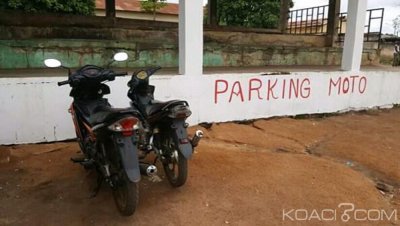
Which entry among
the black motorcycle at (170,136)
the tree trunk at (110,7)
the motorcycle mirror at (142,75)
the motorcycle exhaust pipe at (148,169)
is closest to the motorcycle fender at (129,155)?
the motorcycle exhaust pipe at (148,169)

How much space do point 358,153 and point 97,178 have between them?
357 centimetres

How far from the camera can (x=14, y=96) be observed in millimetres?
4617

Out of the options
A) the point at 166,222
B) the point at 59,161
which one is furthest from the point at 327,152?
the point at 59,161

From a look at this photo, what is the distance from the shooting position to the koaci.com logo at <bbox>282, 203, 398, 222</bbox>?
3.31 meters

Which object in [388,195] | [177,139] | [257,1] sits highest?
[257,1]

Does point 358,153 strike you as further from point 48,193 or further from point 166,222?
point 48,193

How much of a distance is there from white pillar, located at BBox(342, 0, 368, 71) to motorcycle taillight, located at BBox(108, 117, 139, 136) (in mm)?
5833

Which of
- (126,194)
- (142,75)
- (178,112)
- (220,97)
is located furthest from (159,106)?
(220,97)

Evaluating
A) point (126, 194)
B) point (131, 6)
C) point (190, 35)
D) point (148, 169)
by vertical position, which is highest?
point (131, 6)

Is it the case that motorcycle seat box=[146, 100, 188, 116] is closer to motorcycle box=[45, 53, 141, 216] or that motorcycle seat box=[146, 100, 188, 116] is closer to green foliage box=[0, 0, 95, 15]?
motorcycle box=[45, 53, 141, 216]

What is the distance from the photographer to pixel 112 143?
3127 mm

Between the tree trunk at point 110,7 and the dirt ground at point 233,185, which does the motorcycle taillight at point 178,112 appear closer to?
the dirt ground at point 233,185

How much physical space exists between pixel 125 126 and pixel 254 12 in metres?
16.7

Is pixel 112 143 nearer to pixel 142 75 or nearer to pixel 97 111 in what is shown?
pixel 97 111
